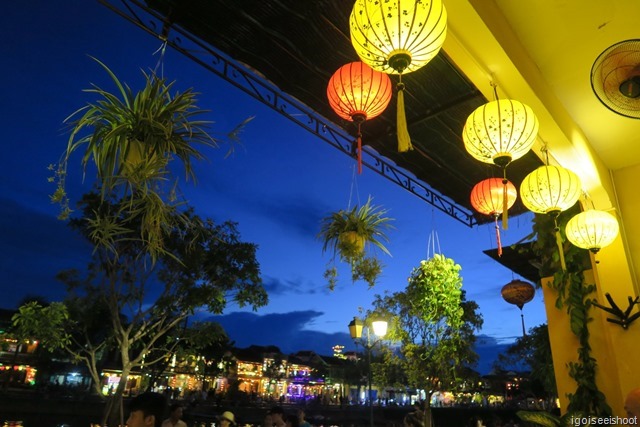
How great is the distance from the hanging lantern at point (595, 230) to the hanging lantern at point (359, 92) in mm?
1899

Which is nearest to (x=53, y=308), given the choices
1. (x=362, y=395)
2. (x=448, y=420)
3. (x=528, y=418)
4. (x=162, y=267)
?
(x=162, y=267)

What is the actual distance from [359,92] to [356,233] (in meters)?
1.27

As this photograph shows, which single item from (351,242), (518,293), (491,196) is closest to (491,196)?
(491,196)

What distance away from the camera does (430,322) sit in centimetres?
636

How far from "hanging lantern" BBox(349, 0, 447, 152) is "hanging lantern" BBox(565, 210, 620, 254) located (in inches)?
88.9

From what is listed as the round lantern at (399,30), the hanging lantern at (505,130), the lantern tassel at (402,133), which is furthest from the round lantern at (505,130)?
the lantern tassel at (402,133)

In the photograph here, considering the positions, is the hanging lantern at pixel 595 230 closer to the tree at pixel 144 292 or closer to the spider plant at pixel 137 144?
the spider plant at pixel 137 144

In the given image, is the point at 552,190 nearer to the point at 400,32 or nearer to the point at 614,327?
the point at 614,327

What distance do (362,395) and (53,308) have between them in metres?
41.8

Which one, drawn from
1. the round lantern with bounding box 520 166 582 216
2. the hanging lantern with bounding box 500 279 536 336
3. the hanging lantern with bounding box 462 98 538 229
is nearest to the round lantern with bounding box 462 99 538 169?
the hanging lantern with bounding box 462 98 538 229

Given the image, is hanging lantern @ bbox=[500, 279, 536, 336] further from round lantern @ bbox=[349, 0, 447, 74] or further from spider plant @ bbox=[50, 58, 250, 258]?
spider plant @ bbox=[50, 58, 250, 258]

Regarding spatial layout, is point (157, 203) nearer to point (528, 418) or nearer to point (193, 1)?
point (193, 1)

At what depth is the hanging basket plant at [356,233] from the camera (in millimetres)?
3676

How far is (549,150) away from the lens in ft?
11.9
